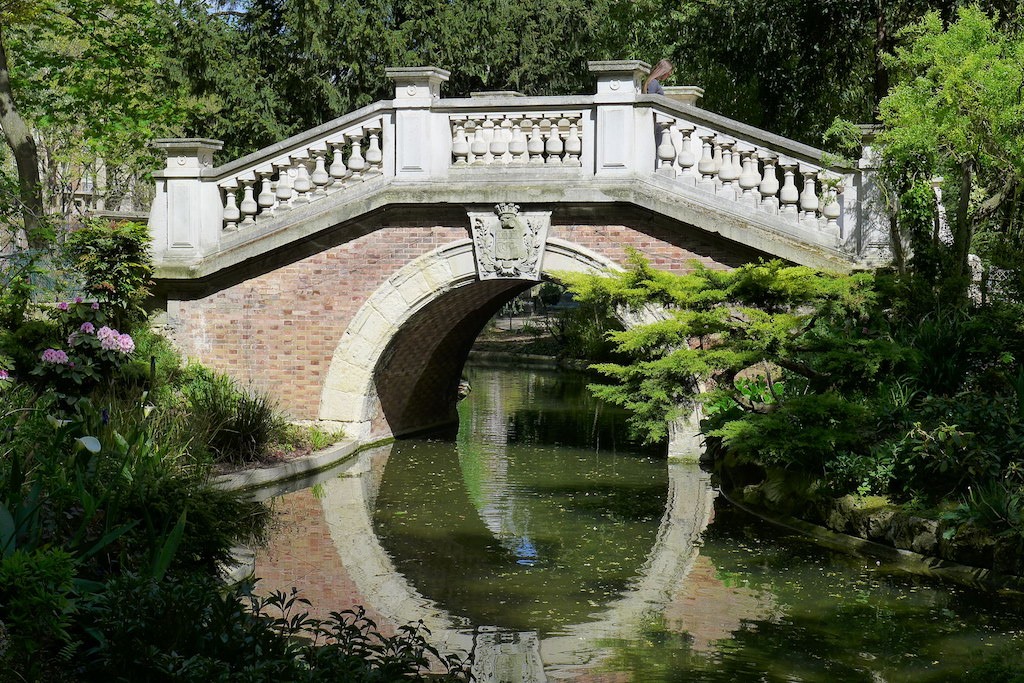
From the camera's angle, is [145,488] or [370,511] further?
[370,511]

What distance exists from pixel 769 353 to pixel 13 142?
33.5ft

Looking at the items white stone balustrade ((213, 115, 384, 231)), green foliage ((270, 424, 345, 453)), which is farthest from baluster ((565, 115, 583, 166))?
green foliage ((270, 424, 345, 453))

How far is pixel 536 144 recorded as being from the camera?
1319 centimetres

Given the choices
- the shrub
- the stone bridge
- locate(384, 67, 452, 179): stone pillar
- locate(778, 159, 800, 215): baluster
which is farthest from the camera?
locate(384, 67, 452, 179): stone pillar

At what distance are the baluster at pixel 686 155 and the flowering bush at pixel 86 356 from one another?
19.0ft

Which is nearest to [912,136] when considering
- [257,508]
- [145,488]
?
[257,508]

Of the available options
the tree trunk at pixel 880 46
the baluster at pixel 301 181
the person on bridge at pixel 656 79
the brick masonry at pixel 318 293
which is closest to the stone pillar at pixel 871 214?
the brick masonry at pixel 318 293

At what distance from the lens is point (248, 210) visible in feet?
46.2

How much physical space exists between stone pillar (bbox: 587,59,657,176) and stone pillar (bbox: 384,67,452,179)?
5.64 ft

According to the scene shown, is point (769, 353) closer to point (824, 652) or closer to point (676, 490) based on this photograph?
point (676, 490)

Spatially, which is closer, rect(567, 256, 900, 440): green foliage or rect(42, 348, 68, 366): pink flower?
rect(567, 256, 900, 440): green foliage

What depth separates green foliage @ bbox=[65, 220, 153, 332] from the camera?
513 inches

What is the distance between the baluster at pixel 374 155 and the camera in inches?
535

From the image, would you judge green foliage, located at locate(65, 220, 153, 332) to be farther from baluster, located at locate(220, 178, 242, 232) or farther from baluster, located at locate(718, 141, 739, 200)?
baluster, located at locate(718, 141, 739, 200)
